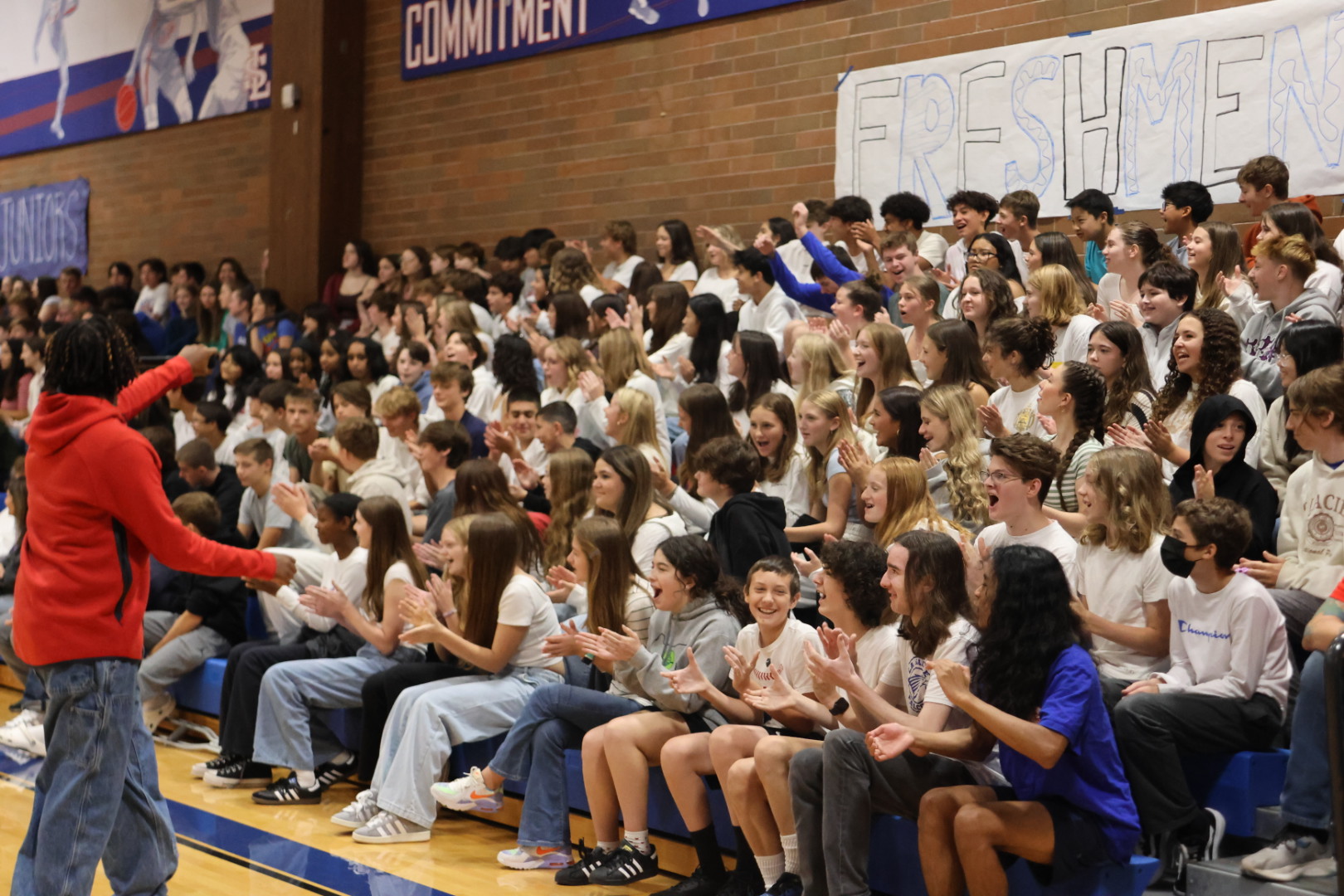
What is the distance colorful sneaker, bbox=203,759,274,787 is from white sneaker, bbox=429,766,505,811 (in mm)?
1192

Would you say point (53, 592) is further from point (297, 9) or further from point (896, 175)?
point (297, 9)

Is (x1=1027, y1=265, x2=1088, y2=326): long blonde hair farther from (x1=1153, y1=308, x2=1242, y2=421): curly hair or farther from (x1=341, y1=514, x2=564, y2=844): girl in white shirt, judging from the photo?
(x1=341, y1=514, x2=564, y2=844): girl in white shirt

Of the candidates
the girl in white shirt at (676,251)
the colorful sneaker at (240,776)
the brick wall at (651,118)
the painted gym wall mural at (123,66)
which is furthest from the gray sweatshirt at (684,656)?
the painted gym wall mural at (123,66)

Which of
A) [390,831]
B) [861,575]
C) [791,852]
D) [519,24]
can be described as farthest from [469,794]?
[519,24]

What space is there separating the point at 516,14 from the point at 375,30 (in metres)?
1.80

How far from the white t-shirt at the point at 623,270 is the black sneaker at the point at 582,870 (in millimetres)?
5385

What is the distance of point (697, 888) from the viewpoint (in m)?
4.29

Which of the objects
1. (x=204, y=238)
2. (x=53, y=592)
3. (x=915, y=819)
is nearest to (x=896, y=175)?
(x=915, y=819)

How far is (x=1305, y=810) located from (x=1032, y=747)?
0.76 metres

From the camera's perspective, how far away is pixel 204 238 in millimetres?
13602

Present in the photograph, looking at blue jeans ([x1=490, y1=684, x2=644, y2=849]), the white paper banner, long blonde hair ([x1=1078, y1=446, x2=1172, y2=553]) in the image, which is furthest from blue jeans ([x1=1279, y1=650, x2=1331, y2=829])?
the white paper banner

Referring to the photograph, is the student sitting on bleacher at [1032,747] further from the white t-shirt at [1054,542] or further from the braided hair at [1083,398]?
the braided hair at [1083,398]

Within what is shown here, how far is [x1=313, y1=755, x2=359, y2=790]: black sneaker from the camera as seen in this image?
18.7 feet

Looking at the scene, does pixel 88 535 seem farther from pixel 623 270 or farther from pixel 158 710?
pixel 623 270
